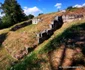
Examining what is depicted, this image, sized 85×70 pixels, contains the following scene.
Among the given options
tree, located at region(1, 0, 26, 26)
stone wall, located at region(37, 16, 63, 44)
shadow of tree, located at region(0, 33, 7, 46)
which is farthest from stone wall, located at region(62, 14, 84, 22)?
tree, located at region(1, 0, 26, 26)

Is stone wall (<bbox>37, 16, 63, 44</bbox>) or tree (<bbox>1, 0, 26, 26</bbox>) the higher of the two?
tree (<bbox>1, 0, 26, 26</bbox>)

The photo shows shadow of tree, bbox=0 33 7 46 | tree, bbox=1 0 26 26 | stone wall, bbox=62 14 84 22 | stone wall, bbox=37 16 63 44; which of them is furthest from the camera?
tree, bbox=1 0 26 26

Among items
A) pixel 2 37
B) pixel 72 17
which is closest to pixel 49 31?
pixel 72 17

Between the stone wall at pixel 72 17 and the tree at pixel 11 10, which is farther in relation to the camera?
the tree at pixel 11 10

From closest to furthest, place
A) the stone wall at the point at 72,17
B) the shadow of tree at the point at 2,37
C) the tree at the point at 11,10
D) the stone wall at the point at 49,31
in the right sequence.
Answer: the stone wall at the point at 49,31 < the stone wall at the point at 72,17 < the shadow of tree at the point at 2,37 < the tree at the point at 11,10

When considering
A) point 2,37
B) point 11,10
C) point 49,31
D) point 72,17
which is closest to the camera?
point 49,31

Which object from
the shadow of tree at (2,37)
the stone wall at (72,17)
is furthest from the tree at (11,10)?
the stone wall at (72,17)

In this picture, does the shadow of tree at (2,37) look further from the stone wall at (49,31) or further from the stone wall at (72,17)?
the stone wall at (72,17)

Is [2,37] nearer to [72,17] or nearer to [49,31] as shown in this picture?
[49,31]

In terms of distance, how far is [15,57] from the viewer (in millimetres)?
19938

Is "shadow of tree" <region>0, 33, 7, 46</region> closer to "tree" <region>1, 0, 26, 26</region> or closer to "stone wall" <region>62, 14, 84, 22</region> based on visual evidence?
"stone wall" <region>62, 14, 84, 22</region>

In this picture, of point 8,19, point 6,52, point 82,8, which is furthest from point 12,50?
point 8,19

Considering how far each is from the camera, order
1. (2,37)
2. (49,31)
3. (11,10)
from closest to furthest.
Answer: (49,31) < (2,37) < (11,10)

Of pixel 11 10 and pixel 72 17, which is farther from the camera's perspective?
pixel 11 10
